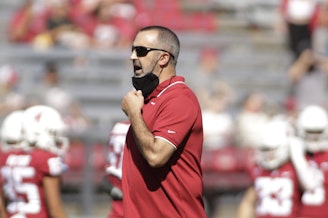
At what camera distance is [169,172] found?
5.75 meters

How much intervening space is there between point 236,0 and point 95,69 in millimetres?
4159

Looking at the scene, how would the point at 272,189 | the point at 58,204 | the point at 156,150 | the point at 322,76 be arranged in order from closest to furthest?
the point at 156,150
the point at 58,204
the point at 272,189
the point at 322,76

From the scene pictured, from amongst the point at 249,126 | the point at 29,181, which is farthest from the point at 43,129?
the point at 249,126

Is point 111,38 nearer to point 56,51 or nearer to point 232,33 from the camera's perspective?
point 56,51

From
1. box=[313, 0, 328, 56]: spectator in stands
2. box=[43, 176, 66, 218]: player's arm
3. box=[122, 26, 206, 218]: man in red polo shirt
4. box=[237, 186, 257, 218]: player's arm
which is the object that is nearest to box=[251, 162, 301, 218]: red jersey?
box=[237, 186, 257, 218]: player's arm

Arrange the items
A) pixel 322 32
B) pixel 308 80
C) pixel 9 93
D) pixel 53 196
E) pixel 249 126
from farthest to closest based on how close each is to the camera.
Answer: pixel 322 32
pixel 308 80
pixel 9 93
pixel 249 126
pixel 53 196

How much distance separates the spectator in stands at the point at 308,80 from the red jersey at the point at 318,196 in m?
5.27

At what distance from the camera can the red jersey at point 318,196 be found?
8.52 metres

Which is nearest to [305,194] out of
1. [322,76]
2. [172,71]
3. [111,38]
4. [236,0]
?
[172,71]

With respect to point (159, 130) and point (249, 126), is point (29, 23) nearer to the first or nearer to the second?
point (249, 126)

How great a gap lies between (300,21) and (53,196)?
28.5 ft

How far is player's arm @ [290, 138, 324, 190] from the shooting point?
316 inches

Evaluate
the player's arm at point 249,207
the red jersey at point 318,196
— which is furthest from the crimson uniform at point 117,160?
the red jersey at point 318,196

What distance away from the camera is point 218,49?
1641cm
